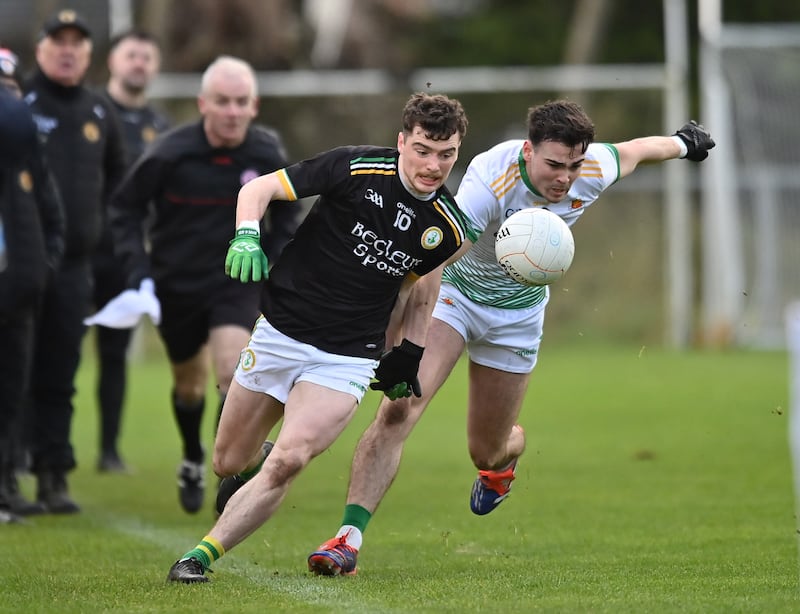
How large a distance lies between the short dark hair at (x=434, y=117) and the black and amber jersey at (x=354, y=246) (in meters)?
0.24

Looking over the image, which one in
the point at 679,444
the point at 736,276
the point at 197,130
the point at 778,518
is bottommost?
the point at 736,276

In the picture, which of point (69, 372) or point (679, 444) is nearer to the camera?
point (69, 372)

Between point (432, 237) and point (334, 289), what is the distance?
0.49 m

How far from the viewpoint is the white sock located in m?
6.75

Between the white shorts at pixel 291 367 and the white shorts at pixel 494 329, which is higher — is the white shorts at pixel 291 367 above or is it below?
above

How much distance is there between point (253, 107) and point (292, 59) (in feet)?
66.7

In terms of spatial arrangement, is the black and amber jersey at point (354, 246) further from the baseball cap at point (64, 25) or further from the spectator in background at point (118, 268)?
the spectator in background at point (118, 268)

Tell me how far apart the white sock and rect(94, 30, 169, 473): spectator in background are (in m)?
4.81

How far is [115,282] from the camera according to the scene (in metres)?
11.3

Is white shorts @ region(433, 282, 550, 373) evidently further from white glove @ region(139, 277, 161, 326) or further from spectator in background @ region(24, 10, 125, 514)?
spectator in background @ region(24, 10, 125, 514)

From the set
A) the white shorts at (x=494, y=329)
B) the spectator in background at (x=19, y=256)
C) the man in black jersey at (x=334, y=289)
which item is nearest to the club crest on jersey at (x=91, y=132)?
the spectator in background at (x=19, y=256)

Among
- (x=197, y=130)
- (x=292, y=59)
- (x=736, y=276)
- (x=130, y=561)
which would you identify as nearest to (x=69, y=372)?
(x=197, y=130)

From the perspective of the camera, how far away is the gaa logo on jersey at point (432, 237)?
21.1ft

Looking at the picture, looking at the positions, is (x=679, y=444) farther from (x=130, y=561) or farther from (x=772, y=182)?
(x=772, y=182)
